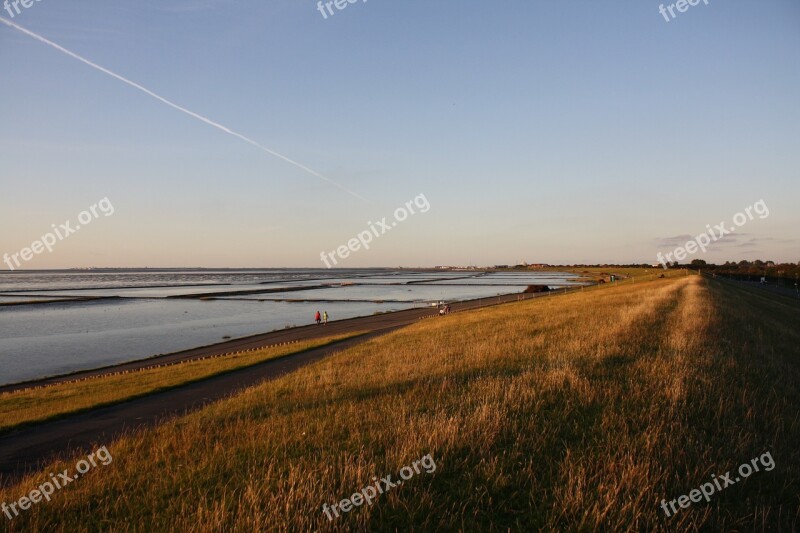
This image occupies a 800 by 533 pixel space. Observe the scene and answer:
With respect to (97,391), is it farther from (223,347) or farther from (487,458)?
(487,458)

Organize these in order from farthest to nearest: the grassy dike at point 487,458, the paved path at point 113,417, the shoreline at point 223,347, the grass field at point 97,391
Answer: the shoreline at point 223,347
the grass field at point 97,391
the paved path at point 113,417
the grassy dike at point 487,458

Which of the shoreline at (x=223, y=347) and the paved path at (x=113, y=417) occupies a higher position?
the shoreline at (x=223, y=347)

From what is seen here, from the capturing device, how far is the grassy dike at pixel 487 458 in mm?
4348

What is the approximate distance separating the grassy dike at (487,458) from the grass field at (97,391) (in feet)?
30.2

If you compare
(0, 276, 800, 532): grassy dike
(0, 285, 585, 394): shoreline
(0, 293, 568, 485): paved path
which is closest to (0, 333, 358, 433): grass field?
(0, 293, 568, 485): paved path

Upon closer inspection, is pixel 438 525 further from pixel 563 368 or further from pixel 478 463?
pixel 563 368

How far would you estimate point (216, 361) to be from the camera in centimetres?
2441

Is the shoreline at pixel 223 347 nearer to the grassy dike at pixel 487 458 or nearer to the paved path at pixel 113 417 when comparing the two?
the paved path at pixel 113 417

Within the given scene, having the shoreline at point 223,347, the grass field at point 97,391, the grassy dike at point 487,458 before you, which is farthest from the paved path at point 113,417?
the grassy dike at point 487,458

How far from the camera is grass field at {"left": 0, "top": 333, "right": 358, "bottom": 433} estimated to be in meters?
15.0

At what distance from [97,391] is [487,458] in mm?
19349

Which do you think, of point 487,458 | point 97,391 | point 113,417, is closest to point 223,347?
point 97,391

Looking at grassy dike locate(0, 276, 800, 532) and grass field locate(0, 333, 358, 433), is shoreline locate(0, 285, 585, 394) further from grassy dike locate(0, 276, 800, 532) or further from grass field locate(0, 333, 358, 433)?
grassy dike locate(0, 276, 800, 532)

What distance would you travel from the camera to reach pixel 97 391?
59.5ft
